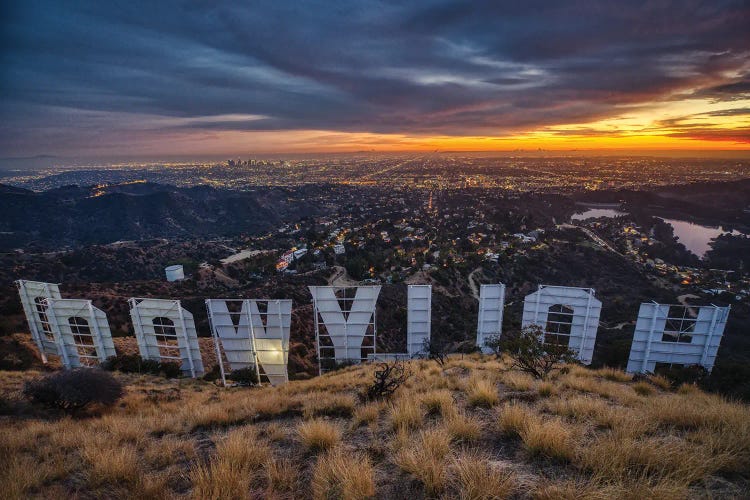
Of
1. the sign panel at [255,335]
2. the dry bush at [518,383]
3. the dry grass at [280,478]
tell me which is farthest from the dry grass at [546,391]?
the sign panel at [255,335]

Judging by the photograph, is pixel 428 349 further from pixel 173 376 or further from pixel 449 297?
pixel 449 297

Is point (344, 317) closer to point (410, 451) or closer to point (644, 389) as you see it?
point (644, 389)

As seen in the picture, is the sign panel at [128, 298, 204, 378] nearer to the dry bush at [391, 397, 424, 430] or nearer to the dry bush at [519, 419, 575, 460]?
the dry bush at [391, 397, 424, 430]

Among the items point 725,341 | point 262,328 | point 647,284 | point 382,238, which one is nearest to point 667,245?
point 647,284

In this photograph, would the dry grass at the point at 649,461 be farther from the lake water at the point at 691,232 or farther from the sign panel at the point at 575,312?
the lake water at the point at 691,232

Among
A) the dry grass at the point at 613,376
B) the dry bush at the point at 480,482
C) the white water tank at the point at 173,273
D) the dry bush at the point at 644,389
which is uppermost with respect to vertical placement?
the dry bush at the point at 480,482

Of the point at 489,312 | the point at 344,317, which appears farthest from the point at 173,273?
the point at 489,312
